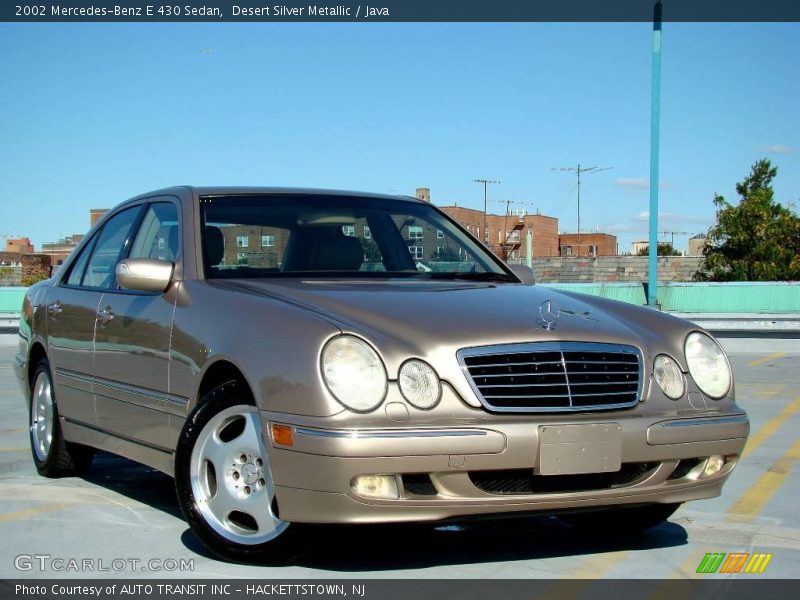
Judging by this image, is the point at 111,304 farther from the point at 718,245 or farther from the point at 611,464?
the point at 718,245

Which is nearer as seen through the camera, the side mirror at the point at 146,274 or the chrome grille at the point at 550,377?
the chrome grille at the point at 550,377

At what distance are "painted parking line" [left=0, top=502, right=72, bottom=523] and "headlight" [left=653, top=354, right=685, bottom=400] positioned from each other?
2904mm

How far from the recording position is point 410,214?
608cm

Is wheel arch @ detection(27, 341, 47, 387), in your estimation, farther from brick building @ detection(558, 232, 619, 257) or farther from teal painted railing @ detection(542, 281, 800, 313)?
brick building @ detection(558, 232, 619, 257)

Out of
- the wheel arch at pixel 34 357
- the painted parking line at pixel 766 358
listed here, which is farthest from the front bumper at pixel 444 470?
the painted parking line at pixel 766 358

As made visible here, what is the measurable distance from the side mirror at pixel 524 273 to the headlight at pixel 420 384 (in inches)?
72.4

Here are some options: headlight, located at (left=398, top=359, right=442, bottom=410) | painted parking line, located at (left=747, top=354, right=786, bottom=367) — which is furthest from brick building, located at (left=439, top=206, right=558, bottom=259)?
headlight, located at (left=398, top=359, right=442, bottom=410)

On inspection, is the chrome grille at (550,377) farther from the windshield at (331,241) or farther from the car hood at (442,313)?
the windshield at (331,241)

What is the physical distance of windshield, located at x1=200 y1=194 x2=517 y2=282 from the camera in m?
5.25

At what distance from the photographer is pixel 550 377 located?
13.6 feet

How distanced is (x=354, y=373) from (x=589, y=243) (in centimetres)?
11223

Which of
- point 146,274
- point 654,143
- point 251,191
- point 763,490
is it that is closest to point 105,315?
point 146,274

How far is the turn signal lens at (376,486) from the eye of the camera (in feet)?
12.7

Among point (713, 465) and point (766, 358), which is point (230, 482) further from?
point (766, 358)
